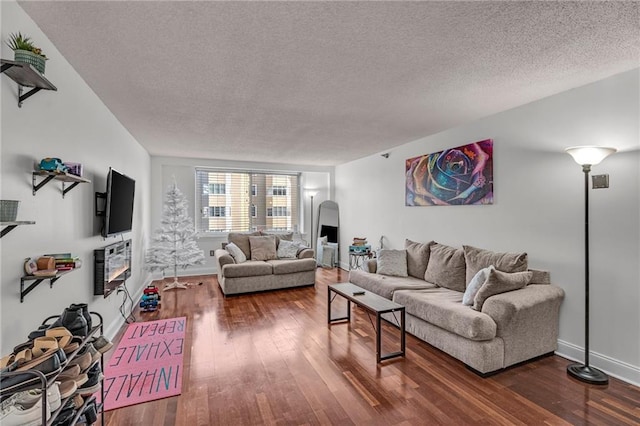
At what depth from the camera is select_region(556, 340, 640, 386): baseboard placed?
2428mm

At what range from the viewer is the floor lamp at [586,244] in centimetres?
241

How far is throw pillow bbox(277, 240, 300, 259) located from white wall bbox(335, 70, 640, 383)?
2777 millimetres

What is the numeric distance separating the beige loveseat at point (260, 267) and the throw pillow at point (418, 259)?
70.2 inches

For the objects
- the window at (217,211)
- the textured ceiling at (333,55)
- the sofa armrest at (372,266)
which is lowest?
the sofa armrest at (372,266)

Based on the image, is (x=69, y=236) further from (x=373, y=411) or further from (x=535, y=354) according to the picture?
(x=535, y=354)

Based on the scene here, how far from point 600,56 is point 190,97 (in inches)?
131

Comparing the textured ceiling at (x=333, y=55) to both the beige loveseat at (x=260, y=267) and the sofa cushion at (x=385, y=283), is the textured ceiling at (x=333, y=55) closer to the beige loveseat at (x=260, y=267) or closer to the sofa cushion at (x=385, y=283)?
the sofa cushion at (x=385, y=283)

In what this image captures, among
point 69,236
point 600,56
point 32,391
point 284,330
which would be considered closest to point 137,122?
point 69,236

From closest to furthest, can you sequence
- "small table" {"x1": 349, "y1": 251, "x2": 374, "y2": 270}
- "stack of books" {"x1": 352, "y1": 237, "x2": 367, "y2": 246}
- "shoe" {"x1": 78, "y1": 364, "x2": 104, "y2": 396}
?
"shoe" {"x1": 78, "y1": 364, "x2": 104, "y2": 396}, "small table" {"x1": 349, "y1": 251, "x2": 374, "y2": 270}, "stack of books" {"x1": 352, "y1": 237, "x2": 367, "y2": 246}

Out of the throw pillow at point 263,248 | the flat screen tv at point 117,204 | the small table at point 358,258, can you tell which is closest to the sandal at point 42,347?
the flat screen tv at point 117,204

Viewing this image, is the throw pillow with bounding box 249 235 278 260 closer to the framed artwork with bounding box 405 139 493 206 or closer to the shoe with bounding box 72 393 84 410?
the framed artwork with bounding box 405 139 493 206

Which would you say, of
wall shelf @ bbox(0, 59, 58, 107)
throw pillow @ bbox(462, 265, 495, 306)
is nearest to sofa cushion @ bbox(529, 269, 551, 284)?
throw pillow @ bbox(462, 265, 495, 306)

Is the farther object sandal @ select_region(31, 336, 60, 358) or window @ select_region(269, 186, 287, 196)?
window @ select_region(269, 186, 287, 196)

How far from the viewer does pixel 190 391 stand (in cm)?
230
